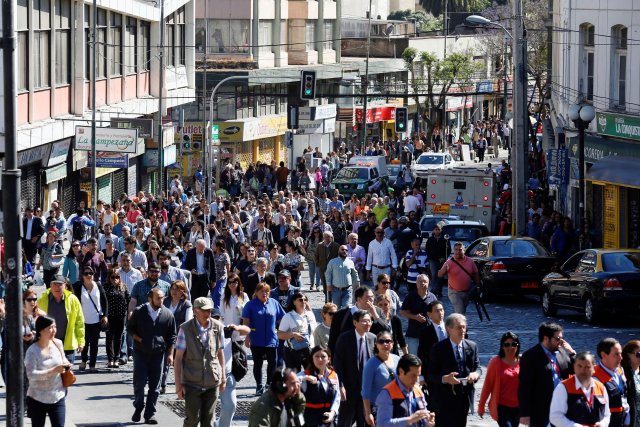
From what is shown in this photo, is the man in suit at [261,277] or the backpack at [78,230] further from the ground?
the man in suit at [261,277]

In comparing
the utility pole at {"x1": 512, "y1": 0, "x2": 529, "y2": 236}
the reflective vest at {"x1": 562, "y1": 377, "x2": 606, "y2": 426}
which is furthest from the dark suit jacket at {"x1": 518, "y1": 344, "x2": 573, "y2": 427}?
the utility pole at {"x1": 512, "y1": 0, "x2": 529, "y2": 236}

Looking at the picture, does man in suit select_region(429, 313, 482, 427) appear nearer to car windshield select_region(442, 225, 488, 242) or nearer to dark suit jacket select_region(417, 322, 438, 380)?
dark suit jacket select_region(417, 322, 438, 380)

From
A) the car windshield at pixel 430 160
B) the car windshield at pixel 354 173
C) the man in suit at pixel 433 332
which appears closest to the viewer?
the man in suit at pixel 433 332

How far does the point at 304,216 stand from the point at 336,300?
55.8ft

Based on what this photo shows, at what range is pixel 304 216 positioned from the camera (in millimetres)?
39469

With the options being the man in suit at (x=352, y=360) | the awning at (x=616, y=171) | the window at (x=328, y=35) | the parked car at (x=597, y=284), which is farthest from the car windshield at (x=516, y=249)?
the window at (x=328, y=35)

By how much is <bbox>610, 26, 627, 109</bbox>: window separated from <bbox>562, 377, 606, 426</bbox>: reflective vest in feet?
90.1

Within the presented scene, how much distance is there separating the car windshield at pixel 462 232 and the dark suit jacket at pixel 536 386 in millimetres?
20153

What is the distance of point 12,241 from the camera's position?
1244 centimetres

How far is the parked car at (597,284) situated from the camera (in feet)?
77.9

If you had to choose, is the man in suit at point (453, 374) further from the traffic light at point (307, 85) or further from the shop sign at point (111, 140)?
the traffic light at point (307, 85)

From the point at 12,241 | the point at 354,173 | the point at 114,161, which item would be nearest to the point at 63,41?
the point at 114,161

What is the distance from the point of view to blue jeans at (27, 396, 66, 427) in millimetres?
13250

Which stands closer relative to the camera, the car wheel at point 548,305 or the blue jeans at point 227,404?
the blue jeans at point 227,404
